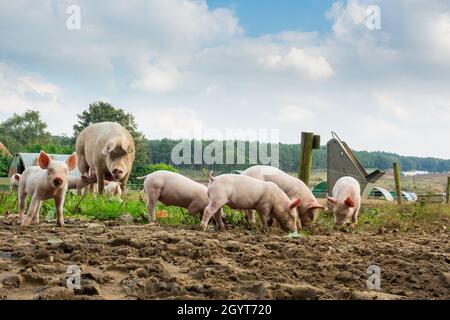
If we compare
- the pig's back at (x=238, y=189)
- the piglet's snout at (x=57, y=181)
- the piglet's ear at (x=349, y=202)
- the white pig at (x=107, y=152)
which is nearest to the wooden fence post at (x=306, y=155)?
the piglet's ear at (x=349, y=202)

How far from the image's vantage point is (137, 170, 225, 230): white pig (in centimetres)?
809

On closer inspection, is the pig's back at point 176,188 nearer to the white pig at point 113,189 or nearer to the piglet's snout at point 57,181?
the piglet's snout at point 57,181

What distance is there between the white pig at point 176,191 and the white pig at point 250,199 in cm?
49

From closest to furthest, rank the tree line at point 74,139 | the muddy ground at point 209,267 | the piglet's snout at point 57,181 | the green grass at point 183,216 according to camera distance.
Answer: the muddy ground at point 209,267, the piglet's snout at point 57,181, the green grass at point 183,216, the tree line at point 74,139

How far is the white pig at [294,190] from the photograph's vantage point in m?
8.81

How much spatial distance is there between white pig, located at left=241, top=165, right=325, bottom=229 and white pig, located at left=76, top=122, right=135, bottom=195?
12.2 feet

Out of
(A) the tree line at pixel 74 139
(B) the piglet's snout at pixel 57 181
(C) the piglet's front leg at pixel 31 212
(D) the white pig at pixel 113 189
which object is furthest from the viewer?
(A) the tree line at pixel 74 139

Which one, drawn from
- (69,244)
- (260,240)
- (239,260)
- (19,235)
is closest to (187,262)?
(239,260)

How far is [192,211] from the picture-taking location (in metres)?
8.21

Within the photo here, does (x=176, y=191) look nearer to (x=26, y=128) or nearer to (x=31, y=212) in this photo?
(x=31, y=212)

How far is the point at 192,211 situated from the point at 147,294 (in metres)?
4.36

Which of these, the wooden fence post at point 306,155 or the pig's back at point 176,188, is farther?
the wooden fence post at point 306,155

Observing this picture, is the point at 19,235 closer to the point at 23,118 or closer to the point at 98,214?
the point at 98,214

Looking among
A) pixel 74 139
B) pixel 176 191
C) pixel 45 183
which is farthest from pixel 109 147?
pixel 74 139
